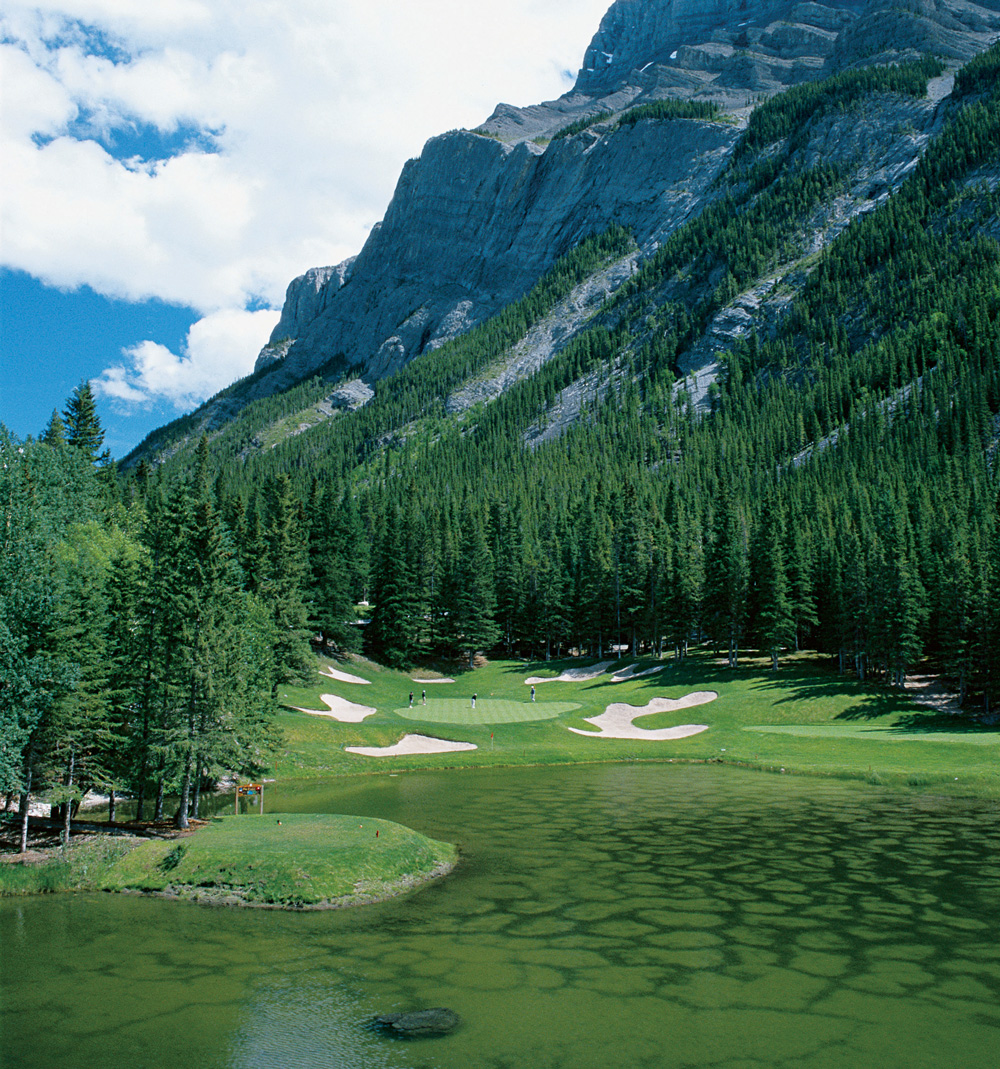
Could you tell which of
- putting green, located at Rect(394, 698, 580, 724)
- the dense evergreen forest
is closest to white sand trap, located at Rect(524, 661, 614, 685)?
the dense evergreen forest

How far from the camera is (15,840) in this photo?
27.5 metres

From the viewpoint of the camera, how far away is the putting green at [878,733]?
149 feet

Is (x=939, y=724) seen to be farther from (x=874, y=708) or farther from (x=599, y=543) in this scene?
(x=599, y=543)

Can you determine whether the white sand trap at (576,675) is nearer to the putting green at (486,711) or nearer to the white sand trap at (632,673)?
the white sand trap at (632,673)

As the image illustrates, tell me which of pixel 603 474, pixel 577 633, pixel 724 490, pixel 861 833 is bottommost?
pixel 861 833

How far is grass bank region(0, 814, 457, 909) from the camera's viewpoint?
69.0 ft

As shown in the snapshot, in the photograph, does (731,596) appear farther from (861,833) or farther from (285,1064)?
(285,1064)

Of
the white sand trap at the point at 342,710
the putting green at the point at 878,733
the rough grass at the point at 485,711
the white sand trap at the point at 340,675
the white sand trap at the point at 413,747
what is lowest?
the putting green at the point at 878,733

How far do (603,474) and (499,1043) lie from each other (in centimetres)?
14426

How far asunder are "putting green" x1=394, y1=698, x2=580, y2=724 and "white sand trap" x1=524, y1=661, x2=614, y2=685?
11188 millimetres

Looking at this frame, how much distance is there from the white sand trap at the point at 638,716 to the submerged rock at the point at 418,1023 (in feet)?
138

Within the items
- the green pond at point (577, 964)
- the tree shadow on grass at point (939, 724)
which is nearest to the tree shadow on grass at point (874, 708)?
the tree shadow on grass at point (939, 724)

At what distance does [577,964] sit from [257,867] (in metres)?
11.2

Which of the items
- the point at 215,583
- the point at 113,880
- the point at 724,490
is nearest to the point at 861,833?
the point at 113,880
